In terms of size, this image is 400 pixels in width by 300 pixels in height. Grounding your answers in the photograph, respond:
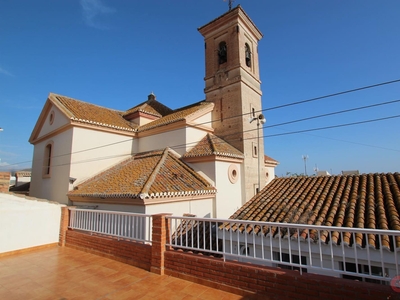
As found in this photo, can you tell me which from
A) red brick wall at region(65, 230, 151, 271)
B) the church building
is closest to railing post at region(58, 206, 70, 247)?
red brick wall at region(65, 230, 151, 271)

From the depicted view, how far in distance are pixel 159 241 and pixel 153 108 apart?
13924mm

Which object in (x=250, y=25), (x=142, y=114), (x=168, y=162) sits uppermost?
(x=250, y=25)

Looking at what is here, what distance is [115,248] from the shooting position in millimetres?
6148

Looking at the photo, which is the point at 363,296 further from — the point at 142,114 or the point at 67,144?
the point at 142,114

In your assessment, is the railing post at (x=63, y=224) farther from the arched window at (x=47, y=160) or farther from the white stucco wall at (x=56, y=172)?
the arched window at (x=47, y=160)

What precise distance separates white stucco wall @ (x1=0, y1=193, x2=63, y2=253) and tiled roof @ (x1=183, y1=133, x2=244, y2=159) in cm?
627

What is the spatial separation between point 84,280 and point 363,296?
5215 millimetres

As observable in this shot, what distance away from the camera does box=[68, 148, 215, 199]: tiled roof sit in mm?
8141

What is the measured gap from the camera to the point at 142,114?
15422mm

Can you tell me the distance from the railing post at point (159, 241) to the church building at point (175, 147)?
8.10ft

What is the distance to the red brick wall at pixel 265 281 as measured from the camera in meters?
3.08

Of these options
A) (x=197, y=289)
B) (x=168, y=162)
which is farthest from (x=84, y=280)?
(x=168, y=162)

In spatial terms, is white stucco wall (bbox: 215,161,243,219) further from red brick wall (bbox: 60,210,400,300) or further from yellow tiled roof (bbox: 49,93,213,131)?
red brick wall (bbox: 60,210,400,300)

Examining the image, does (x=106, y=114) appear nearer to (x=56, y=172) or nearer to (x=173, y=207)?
(x=56, y=172)
